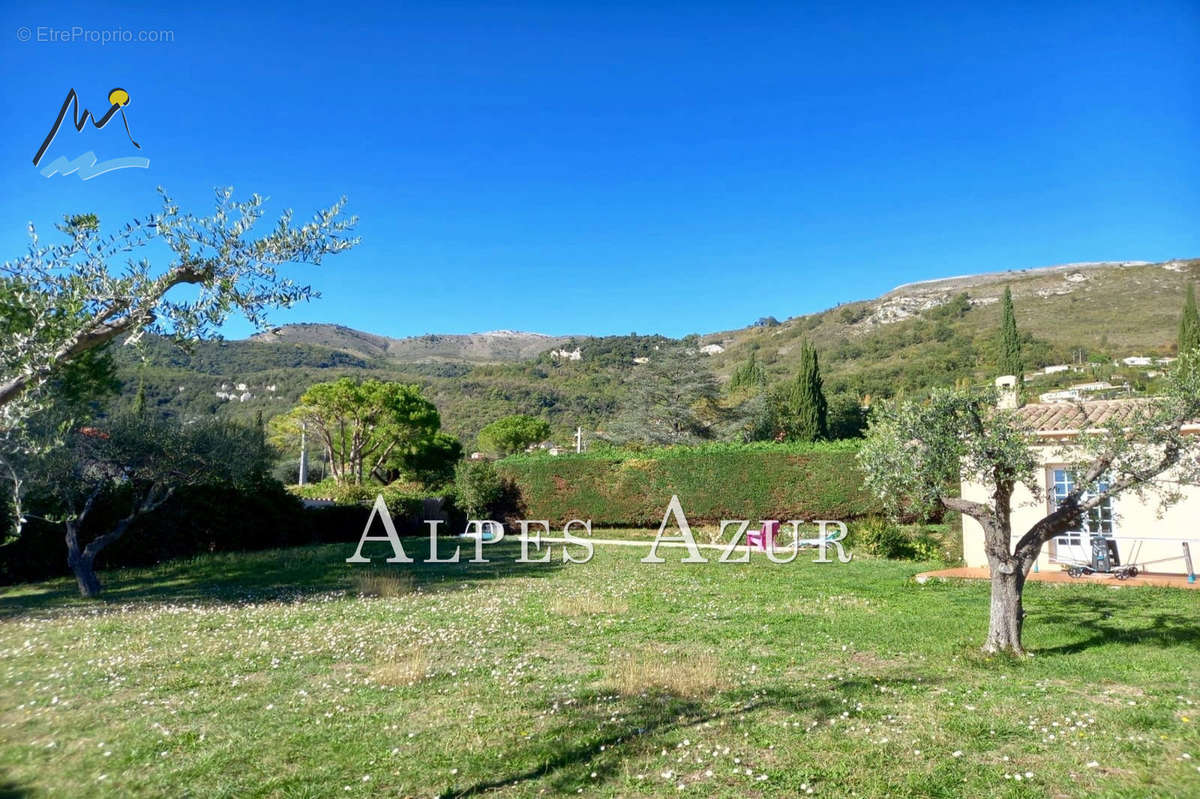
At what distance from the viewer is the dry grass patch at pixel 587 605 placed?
1095 centimetres

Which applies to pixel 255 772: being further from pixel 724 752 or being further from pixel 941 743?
pixel 941 743

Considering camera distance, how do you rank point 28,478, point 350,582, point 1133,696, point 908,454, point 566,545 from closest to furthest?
1. point 1133,696
2. point 908,454
3. point 28,478
4. point 350,582
5. point 566,545

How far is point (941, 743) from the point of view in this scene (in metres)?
5.12

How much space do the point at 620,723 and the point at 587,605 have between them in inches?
226

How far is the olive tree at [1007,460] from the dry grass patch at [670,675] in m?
3.16

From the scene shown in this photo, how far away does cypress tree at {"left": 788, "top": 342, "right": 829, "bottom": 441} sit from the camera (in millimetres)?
40312

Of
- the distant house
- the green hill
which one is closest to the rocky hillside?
the green hill

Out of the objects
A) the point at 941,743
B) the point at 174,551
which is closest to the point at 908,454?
the point at 941,743

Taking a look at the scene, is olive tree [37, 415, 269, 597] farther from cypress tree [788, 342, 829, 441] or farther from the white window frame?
cypress tree [788, 342, 829, 441]

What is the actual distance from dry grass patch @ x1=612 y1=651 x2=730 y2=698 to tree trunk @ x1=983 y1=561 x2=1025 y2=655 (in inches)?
124

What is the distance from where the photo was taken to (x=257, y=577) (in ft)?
53.1

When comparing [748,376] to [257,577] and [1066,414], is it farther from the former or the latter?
[257,577]

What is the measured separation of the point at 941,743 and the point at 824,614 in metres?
5.53

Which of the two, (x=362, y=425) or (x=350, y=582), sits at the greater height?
(x=362, y=425)
